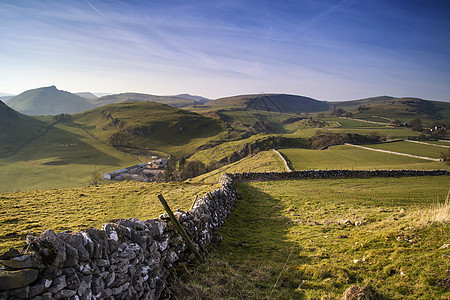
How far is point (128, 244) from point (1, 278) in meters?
2.63

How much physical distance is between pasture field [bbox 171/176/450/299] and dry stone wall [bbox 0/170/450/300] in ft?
3.26

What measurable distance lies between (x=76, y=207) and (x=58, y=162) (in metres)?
120

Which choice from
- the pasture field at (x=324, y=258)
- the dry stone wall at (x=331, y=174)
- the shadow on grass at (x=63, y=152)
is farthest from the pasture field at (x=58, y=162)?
the pasture field at (x=324, y=258)

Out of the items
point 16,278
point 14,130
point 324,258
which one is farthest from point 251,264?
point 14,130

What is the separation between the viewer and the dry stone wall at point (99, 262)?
13.6ft

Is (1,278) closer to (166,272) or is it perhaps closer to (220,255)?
(166,272)

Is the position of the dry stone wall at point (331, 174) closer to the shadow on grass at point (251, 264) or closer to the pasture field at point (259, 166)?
the pasture field at point (259, 166)

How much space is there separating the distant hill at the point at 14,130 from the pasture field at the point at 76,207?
146351 millimetres

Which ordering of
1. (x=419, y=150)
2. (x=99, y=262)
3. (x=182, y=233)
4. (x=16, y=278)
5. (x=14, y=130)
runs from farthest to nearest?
(x=14, y=130)
(x=419, y=150)
(x=182, y=233)
(x=99, y=262)
(x=16, y=278)

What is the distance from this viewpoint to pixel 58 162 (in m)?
116

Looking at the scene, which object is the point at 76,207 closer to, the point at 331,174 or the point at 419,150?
the point at 331,174

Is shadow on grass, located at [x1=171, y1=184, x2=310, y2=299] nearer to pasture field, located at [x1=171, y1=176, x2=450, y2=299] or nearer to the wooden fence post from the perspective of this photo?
pasture field, located at [x1=171, y1=176, x2=450, y2=299]

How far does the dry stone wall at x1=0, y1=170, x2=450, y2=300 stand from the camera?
13.6ft

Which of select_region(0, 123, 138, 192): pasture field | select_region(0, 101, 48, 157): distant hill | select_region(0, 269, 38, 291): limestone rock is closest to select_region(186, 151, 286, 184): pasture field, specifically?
select_region(0, 269, 38, 291): limestone rock
